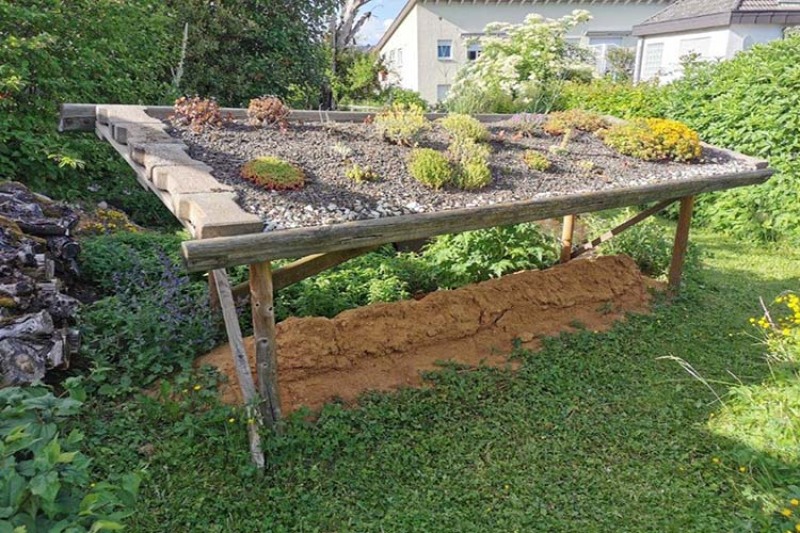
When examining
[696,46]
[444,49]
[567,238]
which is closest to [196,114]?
[567,238]

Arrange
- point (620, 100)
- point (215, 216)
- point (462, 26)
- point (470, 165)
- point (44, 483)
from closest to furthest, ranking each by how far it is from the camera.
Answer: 1. point (44, 483)
2. point (215, 216)
3. point (470, 165)
4. point (620, 100)
5. point (462, 26)

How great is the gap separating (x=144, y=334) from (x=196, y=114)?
5.15ft

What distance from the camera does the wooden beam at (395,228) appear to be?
2412mm

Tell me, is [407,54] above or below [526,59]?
above

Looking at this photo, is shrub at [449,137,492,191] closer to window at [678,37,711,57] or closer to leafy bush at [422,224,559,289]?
leafy bush at [422,224,559,289]

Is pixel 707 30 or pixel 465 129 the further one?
pixel 707 30

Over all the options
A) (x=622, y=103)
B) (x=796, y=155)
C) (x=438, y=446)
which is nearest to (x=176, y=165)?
(x=438, y=446)

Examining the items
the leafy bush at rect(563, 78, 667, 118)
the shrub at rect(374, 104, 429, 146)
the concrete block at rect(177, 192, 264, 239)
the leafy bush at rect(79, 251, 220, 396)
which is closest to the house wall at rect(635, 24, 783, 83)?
the leafy bush at rect(563, 78, 667, 118)

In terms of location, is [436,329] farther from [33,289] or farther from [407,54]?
[407,54]

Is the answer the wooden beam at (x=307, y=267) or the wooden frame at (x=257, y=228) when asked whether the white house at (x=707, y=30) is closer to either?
the wooden frame at (x=257, y=228)

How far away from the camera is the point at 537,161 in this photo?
4.28 meters

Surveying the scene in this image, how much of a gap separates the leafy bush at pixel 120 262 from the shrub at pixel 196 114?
45.8 inches

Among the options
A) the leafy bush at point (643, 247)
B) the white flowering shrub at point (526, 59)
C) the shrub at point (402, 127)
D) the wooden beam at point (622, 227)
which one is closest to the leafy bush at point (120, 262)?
the shrub at point (402, 127)

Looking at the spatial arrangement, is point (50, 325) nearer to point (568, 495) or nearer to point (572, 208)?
point (568, 495)
